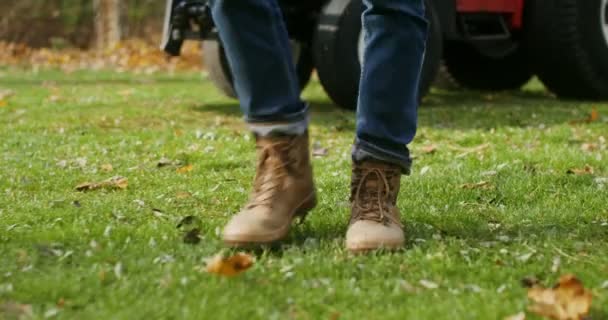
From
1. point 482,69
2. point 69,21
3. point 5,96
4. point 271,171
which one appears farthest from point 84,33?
point 271,171

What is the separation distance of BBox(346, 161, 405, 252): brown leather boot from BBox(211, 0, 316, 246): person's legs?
0.17 meters

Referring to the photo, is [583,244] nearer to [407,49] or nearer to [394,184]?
[394,184]

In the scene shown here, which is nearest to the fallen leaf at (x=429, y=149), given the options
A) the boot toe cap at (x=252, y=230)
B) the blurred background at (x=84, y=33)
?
the boot toe cap at (x=252, y=230)

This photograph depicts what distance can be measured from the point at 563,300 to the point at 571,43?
5.03 m

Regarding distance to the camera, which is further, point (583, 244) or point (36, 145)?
point (36, 145)

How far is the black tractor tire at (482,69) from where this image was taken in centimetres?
821

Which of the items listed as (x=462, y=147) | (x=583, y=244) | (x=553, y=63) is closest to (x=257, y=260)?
(x=583, y=244)

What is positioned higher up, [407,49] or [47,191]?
[407,49]

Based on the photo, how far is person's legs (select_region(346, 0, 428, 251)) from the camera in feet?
8.96

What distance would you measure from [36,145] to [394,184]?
291 centimetres

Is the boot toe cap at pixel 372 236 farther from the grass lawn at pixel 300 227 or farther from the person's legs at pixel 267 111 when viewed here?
the person's legs at pixel 267 111

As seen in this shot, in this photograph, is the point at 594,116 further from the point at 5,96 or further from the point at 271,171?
the point at 5,96

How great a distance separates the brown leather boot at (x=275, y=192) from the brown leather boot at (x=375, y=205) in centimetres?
15

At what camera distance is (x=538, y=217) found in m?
3.21
